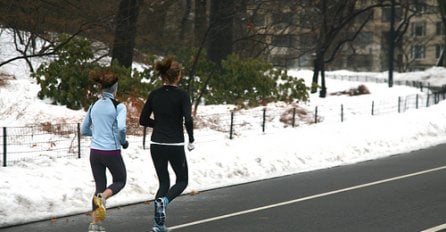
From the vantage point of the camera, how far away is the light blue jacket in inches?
290

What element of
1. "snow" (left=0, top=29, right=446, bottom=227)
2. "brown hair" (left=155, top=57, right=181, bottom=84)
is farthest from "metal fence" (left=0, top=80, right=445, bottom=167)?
"brown hair" (left=155, top=57, right=181, bottom=84)

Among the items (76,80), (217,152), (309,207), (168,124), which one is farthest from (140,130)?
(168,124)

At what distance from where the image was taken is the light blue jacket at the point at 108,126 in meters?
7.36

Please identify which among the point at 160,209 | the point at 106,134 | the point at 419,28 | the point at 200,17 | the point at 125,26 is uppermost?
the point at 419,28

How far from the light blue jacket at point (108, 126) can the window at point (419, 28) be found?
106695mm

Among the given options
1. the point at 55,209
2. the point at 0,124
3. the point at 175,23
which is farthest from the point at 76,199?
the point at 175,23

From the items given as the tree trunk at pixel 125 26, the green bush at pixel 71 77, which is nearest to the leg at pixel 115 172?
the tree trunk at pixel 125 26

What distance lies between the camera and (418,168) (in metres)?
13.9

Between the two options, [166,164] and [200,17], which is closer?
[166,164]

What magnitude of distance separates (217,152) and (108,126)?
→ 647 cm

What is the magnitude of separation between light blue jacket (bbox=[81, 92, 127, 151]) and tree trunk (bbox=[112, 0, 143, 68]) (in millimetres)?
11692

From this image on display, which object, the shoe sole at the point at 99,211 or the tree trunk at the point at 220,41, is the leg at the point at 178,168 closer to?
the shoe sole at the point at 99,211

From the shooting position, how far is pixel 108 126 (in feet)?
24.2

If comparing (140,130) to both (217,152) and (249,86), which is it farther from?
(249,86)
